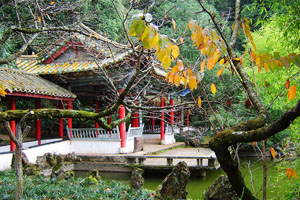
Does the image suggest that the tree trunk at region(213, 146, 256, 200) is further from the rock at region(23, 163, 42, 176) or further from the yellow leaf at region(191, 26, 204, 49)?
the rock at region(23, 163, 42, 176)

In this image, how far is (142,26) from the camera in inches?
50.8

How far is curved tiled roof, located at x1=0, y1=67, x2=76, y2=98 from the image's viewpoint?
301 inches

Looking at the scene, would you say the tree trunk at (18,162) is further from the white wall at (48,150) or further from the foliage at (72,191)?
the white wall at (48,150)

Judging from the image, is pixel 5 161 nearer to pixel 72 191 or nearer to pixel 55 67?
pixel 72 191

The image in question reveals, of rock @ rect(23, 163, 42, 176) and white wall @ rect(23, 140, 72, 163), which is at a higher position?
white wall @ rect(23, 140, 72, 163)

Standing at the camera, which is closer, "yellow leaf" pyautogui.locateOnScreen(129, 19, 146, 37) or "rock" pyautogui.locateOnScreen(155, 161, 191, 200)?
"yellow leaf" pyautogui.locateOnScreen(129, 19, 146, 37)

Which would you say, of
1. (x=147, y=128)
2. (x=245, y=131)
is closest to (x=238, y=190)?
(x=245, y=131)

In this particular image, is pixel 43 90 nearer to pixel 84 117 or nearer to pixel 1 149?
pixel 1 149

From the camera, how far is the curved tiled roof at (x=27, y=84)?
7648 millimetres

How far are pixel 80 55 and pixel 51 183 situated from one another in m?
5.48

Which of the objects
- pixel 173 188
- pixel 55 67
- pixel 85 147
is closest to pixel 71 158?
pixel 85 147

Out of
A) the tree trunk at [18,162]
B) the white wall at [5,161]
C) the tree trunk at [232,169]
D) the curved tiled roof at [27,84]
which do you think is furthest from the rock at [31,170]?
→ the tree trunk at [232,169]

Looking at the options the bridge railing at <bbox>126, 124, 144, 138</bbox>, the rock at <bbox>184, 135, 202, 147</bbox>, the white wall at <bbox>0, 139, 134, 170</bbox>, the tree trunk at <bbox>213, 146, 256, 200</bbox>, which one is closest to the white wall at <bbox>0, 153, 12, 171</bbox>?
the white wall at <bbox>0, 139, 134, 170</bbox>

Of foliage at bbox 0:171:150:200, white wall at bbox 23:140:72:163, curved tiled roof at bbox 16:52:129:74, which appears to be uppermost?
curved tiled roof at bbox 16:52:129:74
